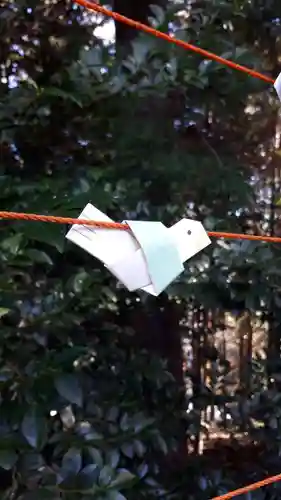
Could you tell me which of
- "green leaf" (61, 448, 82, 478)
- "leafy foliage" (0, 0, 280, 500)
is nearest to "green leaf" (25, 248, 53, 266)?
"leafy foliage" (0, 0, 280, 500)

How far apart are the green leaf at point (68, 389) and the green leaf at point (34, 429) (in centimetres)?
4

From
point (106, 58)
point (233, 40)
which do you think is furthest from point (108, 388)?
point (233, 40)

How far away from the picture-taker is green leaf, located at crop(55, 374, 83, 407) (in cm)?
70

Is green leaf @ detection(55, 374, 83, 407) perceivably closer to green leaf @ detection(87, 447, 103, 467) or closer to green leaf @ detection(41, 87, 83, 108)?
green leaf @ detection(87, 447, 103, 467)

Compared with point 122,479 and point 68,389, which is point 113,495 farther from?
point 68,389

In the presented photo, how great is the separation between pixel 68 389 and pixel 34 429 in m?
0.07

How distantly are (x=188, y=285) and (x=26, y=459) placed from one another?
0.35 metres

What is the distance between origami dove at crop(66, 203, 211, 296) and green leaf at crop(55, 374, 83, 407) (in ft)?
0.76

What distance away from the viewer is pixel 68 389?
0.71 m

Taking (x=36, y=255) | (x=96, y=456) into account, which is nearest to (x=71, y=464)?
(x=96, y=456)

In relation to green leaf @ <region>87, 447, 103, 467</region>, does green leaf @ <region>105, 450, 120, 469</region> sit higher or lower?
lower

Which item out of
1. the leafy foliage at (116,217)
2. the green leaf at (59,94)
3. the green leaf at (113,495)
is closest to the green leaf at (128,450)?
the leafy foliage at (116,217)

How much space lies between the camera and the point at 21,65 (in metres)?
0.88

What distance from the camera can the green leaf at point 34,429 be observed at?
0.70 metres
